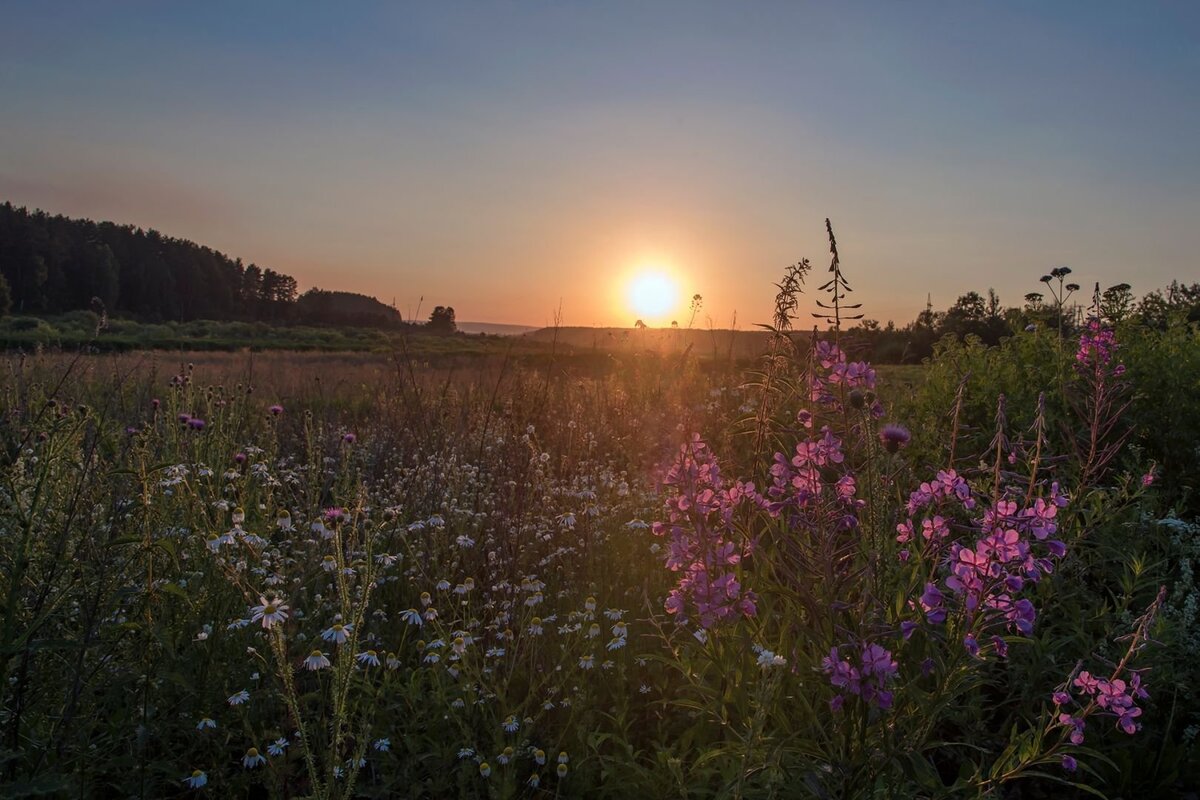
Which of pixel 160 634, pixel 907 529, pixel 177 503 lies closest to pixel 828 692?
pixel 907 529

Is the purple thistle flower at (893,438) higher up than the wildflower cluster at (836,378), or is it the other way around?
the wildflower cluster at (836,378)

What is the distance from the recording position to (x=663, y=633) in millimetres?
2568

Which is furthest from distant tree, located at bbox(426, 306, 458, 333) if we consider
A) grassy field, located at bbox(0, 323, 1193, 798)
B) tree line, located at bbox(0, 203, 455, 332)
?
tree line, located at bbox(0, 203, 455, 332)

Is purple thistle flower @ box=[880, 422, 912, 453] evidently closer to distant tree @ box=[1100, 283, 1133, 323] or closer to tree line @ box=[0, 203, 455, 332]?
distant tree @ box=[1100, 283, 1133, 323]

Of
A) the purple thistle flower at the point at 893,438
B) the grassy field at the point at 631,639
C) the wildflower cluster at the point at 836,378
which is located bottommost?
the grassy field at the point at 631,639

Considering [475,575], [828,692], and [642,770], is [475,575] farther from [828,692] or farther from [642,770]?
[828,692]

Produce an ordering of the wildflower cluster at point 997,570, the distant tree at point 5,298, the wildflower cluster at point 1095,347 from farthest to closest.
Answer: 1. the distant tree at point 5,298
2. the wildflower cluster at point 1095,347
3. the wildflower cluster at point 997,570

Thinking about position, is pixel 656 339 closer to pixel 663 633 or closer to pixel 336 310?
pixel 663 633

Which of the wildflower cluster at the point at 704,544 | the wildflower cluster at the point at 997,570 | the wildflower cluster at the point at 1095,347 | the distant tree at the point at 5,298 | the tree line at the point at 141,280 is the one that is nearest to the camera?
the wildflower cluster at the point at 997,570

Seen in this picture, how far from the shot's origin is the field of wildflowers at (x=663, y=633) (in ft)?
5.54

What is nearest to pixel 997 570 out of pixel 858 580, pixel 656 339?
Answer: pixel 858 580

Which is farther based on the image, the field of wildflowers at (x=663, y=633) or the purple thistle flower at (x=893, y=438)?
the field of wildflowers at (x=663, y=633)

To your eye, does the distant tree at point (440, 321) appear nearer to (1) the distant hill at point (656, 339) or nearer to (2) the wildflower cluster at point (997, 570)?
(1) the distant hill at point (656, 339)

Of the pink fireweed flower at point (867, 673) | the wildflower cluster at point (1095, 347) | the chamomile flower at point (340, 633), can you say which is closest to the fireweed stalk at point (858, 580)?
the pink fireweed flower at point (867, 673)
